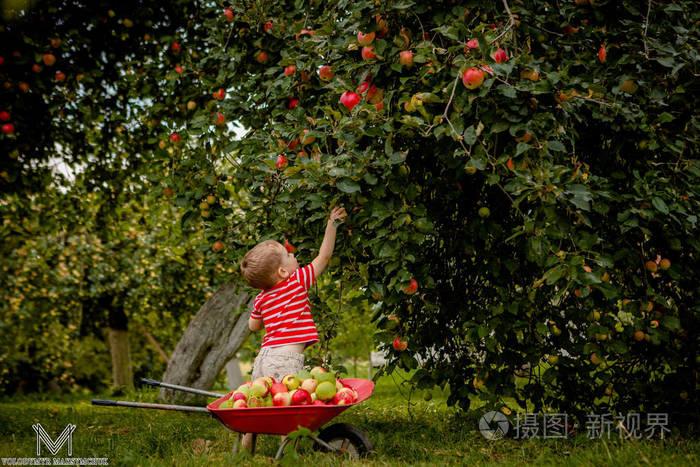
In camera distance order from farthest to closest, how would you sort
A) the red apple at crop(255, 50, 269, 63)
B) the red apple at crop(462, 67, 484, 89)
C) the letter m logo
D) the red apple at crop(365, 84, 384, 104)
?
1. the red apple at crop(255, 50, 269, 63)
2. the letter m logo
3. the red apple at crop(365, 84, 384, 104)
4. the red apple at crop(462, 67, 484, 89)

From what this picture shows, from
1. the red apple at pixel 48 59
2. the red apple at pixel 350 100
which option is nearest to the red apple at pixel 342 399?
the red apple at pixel 350 100

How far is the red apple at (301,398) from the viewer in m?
2.79

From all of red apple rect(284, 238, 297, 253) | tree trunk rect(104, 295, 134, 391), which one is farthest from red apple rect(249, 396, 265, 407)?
tree trunk rect(104, 295, 134, 391)

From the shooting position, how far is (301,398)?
2.79 meters

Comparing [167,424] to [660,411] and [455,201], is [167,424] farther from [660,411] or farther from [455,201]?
[660,411]

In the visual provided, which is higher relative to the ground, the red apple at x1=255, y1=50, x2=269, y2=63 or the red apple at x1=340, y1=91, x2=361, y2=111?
the red apple at x1=255, y1=50, x2=269, y2=63

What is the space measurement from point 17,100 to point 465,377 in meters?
4.06

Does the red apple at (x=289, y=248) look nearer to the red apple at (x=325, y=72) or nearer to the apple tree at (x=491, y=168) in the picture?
the apple tree at (x=491, y=168)

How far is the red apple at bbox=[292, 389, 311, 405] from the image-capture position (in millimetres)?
2795

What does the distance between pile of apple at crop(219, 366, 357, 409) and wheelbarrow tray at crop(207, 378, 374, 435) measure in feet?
0.23

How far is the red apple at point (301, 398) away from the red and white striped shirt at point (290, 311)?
567mm

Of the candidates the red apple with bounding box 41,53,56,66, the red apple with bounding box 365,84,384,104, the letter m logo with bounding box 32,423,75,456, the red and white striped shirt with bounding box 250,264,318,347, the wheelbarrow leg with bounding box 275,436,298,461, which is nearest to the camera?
the wheelbarrow leg with bounding box 275,436,298,461

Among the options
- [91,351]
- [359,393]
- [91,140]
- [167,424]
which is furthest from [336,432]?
[91,351]

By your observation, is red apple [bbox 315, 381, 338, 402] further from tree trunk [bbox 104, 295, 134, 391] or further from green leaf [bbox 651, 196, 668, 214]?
tree trunk [bbox 104, 295, 134, 391]
